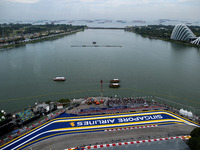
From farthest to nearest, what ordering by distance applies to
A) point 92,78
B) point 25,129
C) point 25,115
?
point 92,78
point 25,115
point 25,129

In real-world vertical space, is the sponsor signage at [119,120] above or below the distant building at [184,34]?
below

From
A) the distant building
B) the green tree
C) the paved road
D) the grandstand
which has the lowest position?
the paved road

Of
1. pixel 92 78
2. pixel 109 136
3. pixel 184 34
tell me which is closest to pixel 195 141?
pixel 109 136

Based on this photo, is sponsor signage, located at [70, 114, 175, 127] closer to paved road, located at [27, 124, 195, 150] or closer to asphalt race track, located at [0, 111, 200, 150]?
asphalt race track, located at [0, 111, 200, 150]

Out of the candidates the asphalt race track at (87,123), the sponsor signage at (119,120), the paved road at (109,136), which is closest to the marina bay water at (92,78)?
the asphalt race track at (87,123)

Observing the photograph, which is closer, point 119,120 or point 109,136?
point 109,136

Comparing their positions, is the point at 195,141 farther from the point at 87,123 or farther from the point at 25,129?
the point at 25,129

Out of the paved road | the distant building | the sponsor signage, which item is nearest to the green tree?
the paved road

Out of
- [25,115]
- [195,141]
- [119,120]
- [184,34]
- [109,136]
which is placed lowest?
[109,136]

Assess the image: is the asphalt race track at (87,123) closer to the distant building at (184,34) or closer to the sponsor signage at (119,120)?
the sponsor signage at (119,120)
